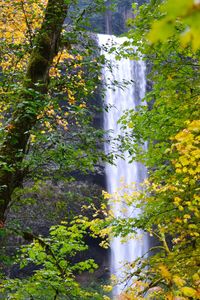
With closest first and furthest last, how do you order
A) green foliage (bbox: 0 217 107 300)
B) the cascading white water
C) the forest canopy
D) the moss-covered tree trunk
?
green foliage (bbox: 0 217 107 300) < the forest canopy < the moss-covered tree trunk < the cascading white water

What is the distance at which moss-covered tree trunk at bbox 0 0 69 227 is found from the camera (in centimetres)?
456

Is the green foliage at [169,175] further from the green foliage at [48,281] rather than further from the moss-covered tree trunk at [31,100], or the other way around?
the moss-covered tree trunk at [31,100]

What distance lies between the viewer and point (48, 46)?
558 centimetres

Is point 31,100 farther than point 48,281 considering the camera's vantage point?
Yes

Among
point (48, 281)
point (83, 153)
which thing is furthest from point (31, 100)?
point (48, 281)

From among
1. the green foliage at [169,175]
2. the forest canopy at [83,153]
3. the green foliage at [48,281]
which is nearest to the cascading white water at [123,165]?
the forest canopy at [83,153]

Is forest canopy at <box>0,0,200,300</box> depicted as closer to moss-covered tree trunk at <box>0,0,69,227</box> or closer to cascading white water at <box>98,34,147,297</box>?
moss-covered tree trunk at <box>0,0,69,227</box>

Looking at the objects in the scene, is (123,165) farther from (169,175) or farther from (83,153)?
(83,153)

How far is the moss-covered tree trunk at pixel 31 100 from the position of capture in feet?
15.0

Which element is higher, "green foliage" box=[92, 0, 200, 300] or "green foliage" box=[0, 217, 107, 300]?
"green foliage" box=[92, 0, 200, 300]

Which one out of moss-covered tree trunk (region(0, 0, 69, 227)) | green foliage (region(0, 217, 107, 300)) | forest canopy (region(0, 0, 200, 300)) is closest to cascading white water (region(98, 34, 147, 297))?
forest canopy (region(0, 0, 200, 300))

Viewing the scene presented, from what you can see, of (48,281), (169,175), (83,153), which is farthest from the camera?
(169,175)

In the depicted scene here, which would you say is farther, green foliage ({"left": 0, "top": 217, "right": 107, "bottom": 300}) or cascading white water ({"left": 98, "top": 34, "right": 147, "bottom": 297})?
cascading white water ({"left": 98, "top": 34, "right": 147, "bottom": 297})

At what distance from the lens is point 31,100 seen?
483 centimetres
